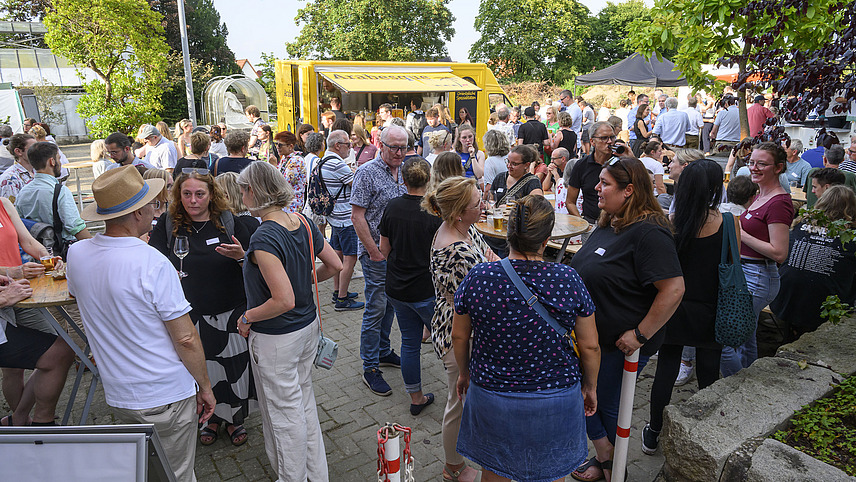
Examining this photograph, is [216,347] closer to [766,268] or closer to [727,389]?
[727,389]

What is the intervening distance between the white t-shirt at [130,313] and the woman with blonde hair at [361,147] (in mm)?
5443

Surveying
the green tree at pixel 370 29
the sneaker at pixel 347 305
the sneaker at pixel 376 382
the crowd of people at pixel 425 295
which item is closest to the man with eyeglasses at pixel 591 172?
the crowd of people at pixel 425 295

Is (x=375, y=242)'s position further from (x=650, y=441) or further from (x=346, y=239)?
(x=650, y=441)

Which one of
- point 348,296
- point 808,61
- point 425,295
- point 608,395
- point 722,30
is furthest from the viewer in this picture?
point 348,296

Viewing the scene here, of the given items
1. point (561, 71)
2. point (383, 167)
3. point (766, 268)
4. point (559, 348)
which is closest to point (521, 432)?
point (559, 348)

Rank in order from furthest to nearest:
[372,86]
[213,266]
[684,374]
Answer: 1. [372,86]
2. [684,374]
3. [213,266]

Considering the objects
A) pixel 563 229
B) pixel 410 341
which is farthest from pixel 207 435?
pixel 563 229

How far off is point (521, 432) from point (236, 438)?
7.10ft

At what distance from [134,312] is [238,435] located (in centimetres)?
162

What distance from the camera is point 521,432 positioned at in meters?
2.34

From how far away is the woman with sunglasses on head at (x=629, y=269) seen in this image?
2.72 meters

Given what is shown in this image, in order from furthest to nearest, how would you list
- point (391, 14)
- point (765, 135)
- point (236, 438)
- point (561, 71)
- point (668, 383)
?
1. point (561, 71)
2. point (391, 14)
3. point (236, 438)
4. point (668, 383)
5. point (765, 135)

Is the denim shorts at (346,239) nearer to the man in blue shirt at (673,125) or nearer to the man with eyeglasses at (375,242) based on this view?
the man with eyeglasses at (375,242)

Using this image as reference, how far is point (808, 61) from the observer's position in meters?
2.77
